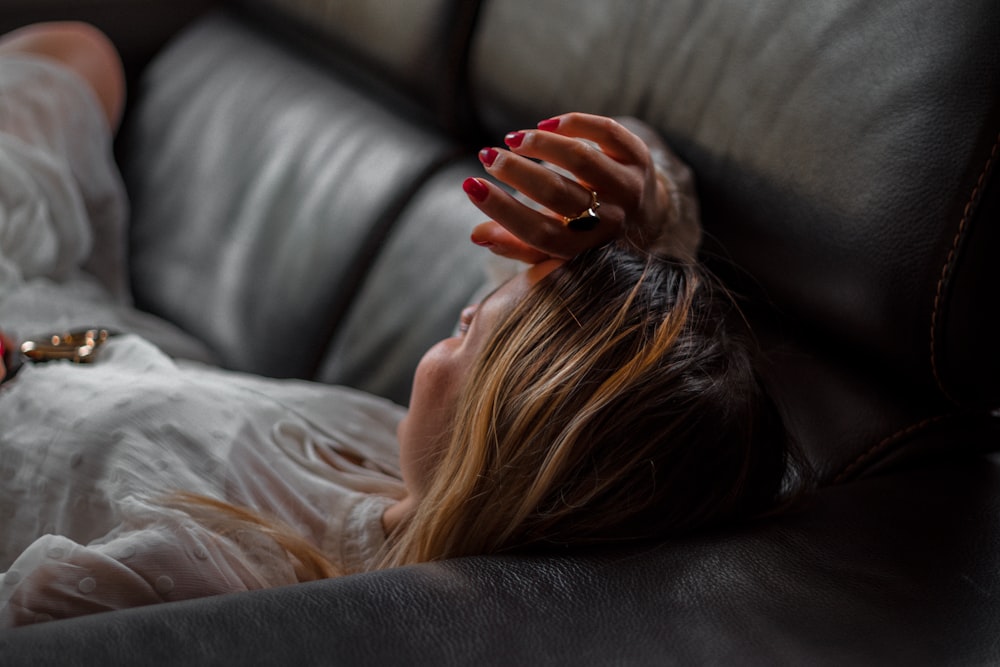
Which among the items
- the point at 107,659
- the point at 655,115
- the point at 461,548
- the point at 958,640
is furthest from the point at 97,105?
the point at 958,640

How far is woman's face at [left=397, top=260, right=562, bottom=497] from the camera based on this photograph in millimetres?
770

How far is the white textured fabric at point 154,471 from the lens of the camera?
0.64 m

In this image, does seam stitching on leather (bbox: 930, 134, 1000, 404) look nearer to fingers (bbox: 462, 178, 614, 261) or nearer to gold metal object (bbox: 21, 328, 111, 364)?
fingers (bbox: 462, 178, 614, 261)

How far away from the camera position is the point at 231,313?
126 cm

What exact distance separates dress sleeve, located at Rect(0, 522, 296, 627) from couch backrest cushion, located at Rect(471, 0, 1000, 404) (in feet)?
1.47

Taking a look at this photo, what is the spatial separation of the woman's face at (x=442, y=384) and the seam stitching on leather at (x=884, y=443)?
265 millimetres

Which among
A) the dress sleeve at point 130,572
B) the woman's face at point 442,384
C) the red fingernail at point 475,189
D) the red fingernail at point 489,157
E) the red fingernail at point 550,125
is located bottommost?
the dress sleeve at point 130,572

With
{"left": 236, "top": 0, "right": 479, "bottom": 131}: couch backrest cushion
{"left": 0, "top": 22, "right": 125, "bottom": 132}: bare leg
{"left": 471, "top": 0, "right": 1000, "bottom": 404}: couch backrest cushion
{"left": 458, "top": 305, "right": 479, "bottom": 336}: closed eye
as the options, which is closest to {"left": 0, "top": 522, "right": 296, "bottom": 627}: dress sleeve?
{"left": 458, "top": 305, "right": 479, "bottom": 336}: closed eye

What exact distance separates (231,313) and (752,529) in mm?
792

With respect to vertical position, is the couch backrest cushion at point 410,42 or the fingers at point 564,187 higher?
the fingers at point 564,187

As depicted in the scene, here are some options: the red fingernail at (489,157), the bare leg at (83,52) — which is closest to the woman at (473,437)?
the red fingernail at (489,157)

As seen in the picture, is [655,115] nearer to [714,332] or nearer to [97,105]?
[714,332]

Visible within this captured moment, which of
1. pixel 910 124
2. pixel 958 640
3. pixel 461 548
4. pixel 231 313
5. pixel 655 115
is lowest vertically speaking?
pixel 231 313

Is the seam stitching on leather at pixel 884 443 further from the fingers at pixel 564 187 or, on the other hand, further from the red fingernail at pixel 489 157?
the red fingernail at pixel 489 157
